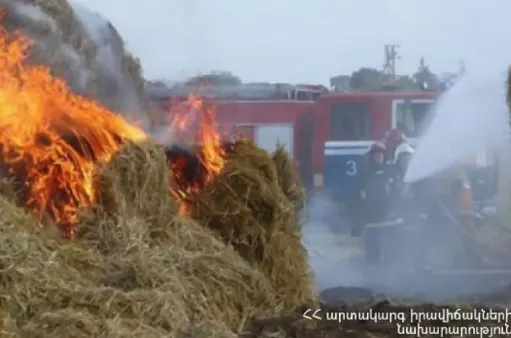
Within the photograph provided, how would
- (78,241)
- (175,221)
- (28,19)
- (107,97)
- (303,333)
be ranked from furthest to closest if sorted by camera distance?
(107,97)
(28,19)
(175,221)
(78,241)
(303,333)

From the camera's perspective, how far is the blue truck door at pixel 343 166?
16062 mm

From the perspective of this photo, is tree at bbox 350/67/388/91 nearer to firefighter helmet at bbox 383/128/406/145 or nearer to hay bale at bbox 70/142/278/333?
firefighter helmet at bbox 383/128/406/145

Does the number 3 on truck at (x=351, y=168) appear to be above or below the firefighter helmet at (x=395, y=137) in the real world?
below

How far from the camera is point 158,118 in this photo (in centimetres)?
917

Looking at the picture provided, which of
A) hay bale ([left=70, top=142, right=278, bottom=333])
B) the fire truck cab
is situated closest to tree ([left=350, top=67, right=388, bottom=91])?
the fire truck cab

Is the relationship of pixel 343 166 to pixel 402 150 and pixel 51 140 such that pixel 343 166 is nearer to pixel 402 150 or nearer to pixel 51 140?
pixel 402 150

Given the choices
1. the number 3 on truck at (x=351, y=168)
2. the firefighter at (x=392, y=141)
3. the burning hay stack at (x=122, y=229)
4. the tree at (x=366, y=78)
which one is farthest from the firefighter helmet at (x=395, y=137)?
the burning hay stack at (x=122, y=229)

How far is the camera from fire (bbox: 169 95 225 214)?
7.30m

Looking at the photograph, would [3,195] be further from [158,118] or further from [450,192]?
[450,192]

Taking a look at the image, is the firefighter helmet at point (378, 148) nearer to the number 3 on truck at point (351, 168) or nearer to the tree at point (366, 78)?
the number 3 on truck at point (351, 168)

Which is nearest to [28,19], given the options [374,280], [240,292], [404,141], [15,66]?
[15,66]

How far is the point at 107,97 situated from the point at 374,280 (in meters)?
4.50

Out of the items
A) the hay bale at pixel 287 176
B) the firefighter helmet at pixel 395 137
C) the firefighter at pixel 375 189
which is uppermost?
the hay bale at pixel 287 176

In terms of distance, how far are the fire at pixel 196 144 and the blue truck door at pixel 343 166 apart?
23.9 ft
